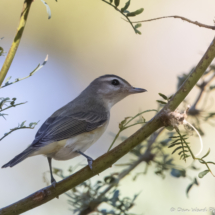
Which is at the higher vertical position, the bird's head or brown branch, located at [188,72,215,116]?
brown branch, located at [188,72,215,116]

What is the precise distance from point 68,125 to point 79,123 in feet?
0.23

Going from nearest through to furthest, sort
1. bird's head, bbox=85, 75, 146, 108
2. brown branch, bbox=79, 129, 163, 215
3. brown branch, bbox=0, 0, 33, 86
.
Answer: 1. brown branch, bbox=0, 0, 33, 86
2. brown branch, bbox=79, 129, 163, 215
3. bird's head, bbox=85, 75, 146, 108

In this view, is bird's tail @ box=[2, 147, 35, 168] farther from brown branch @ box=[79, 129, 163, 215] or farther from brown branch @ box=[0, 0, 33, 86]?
brown branch @ box=[0, 0, 33, 86]

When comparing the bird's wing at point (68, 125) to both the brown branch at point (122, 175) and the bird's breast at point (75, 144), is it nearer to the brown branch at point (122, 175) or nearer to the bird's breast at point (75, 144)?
the bird's breast at point (75, 144)

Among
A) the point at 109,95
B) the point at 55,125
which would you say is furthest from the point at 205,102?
the point at 109,95

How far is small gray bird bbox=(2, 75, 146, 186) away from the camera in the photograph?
1.45 m

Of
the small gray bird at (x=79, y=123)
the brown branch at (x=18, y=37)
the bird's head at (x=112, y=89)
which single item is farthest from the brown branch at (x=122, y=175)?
the bird's head at (x=112, y=89)

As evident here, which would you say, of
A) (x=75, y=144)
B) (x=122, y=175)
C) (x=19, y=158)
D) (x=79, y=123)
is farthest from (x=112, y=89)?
(x=122, y=175)

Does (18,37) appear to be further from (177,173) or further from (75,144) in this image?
(75,144)

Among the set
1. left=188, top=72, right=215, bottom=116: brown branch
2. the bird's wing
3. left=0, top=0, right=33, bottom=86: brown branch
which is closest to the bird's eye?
the bird's wing

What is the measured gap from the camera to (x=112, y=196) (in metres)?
0.90

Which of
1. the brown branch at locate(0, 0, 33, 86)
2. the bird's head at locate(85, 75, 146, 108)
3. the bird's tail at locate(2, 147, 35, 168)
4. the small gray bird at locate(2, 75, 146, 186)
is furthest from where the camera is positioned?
the bird's head at locate(85, 75, 146, 108)

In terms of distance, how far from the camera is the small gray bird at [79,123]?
1447 millimetres

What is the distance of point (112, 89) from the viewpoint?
202 cm
